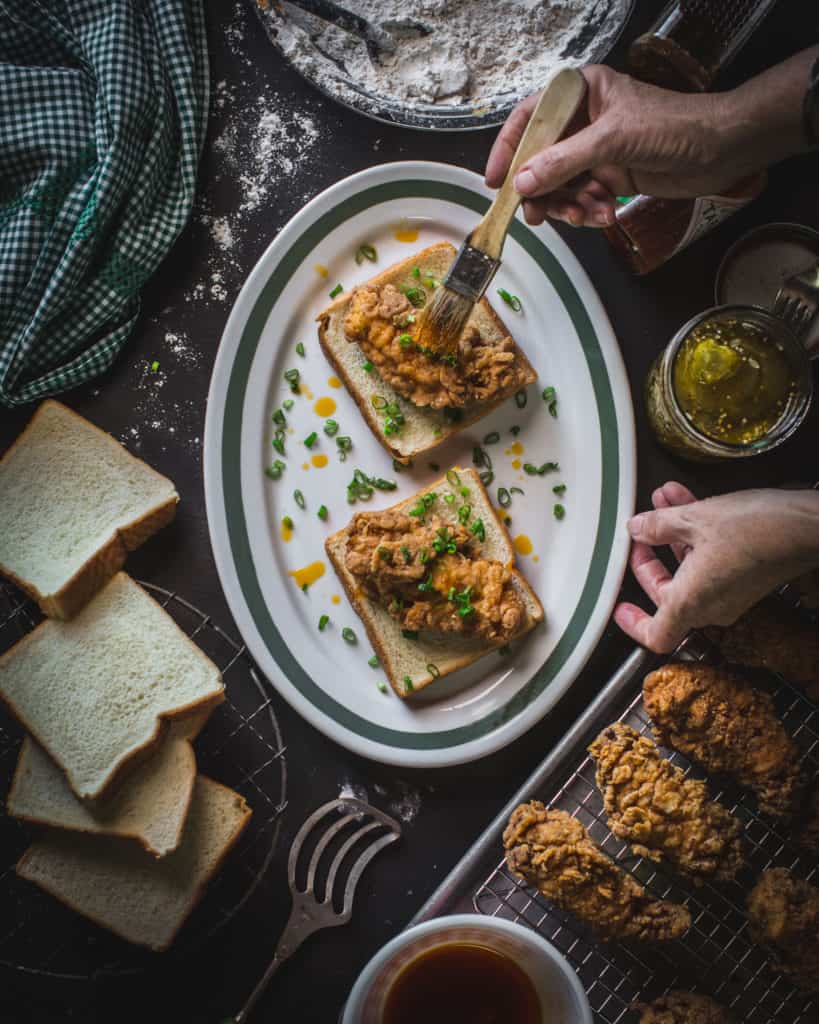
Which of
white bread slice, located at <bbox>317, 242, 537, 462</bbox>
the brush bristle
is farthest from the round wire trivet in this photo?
the brush bristle

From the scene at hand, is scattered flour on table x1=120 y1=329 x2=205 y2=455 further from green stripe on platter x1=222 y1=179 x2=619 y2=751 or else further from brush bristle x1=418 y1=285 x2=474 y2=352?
brush bristle x1=418 y1=285 x2=474 y2=352

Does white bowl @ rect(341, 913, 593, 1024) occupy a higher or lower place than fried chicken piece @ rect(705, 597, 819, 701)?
lower

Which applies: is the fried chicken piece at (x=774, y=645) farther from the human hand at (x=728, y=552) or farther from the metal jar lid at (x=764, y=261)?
the metal jar lid at (x=764, y=261)

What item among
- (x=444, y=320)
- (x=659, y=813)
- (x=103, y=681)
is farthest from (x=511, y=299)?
(x=103, y=681)

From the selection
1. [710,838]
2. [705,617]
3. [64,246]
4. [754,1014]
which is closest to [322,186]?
[64,246]

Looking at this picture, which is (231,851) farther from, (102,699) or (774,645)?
(774,645)

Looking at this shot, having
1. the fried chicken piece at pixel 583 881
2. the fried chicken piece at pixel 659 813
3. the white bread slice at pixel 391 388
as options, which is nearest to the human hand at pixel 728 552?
the fried chicken piece at pixel 659 813
